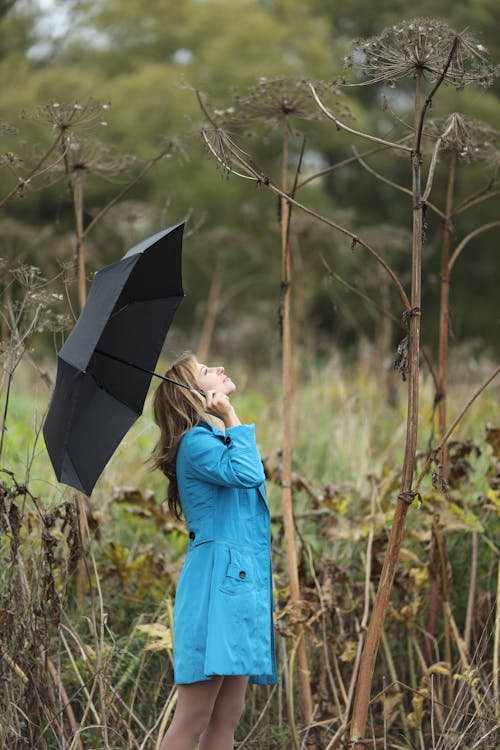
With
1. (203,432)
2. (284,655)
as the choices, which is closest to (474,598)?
(284,655)

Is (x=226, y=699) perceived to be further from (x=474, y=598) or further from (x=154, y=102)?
(x=154, y=102)

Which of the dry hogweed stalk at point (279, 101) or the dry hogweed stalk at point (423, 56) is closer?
the dry hogweed stalk at point (423, 56)

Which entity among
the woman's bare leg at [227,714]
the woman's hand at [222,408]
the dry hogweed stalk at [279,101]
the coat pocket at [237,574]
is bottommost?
the woman's bare leg at [227,714]

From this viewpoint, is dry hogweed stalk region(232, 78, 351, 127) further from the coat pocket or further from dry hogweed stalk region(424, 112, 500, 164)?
the coat pocket

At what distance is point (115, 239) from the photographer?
9.87 metres

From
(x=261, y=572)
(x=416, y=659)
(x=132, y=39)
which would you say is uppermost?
(x=132, y=39)

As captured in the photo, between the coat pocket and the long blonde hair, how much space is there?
373mm

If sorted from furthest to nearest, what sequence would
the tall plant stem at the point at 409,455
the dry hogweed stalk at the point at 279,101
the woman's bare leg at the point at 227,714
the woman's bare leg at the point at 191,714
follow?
the dry hogweed stalk at the point at 279,101 → the woman's bare leg at the point at 227,714 → the woman's bare leg at the point at 191,714 → the tall plant stem at the point at 409,455

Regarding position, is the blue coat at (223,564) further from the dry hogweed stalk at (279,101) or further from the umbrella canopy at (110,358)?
the dry hogweed stalk at (279,101)

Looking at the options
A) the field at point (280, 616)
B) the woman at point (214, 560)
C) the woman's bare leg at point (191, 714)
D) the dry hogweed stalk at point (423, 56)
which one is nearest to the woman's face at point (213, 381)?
the woman at point (214, 560)

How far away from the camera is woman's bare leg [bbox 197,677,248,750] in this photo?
3027mm

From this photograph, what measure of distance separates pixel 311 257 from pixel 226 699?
8759 millimetres

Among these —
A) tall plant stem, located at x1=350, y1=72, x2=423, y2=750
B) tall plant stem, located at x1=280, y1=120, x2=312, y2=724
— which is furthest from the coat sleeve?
tall plant stem, located at x1=280, y1=120, x2=312, y2=724

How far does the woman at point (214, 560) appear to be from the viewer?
2869 mm
